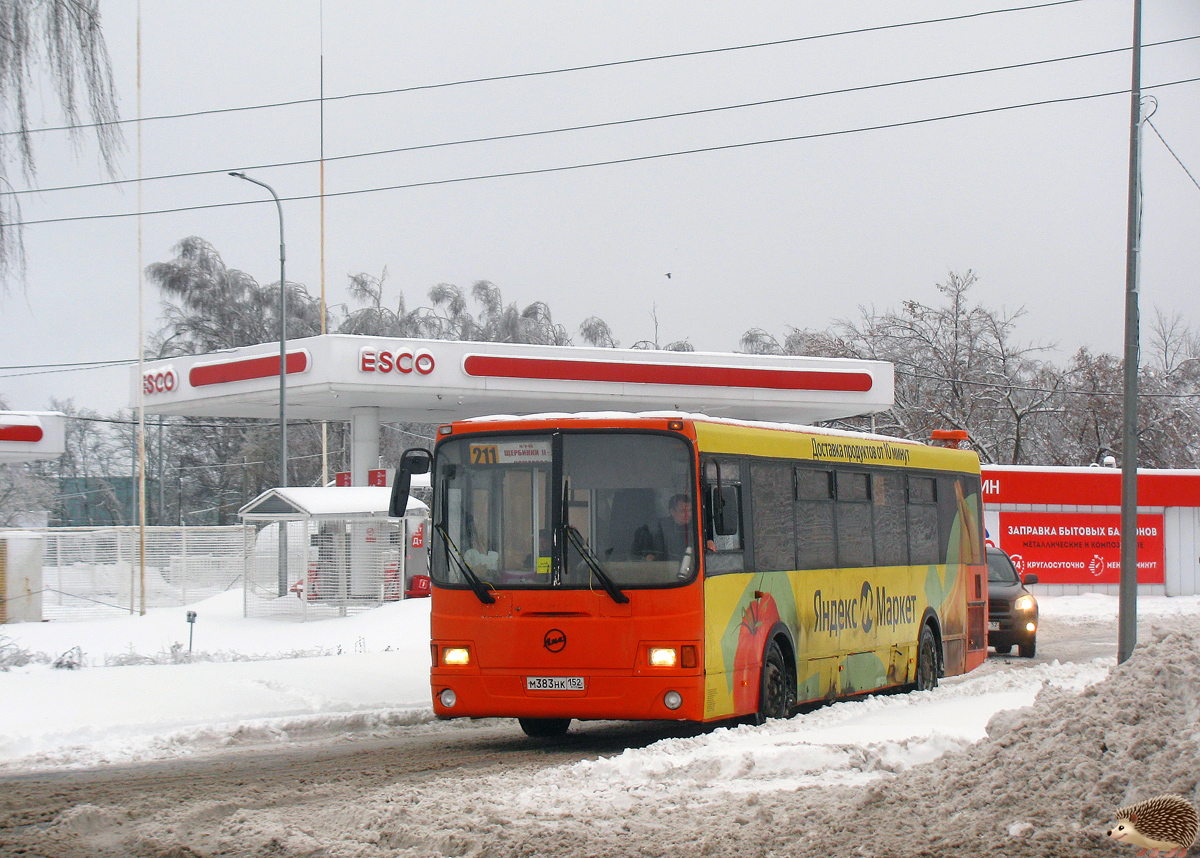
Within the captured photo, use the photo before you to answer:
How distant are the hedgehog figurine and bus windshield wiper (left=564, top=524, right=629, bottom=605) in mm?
5699

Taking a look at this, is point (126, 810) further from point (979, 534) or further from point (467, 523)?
point (979, 534)

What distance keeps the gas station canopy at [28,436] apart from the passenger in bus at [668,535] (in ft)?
101

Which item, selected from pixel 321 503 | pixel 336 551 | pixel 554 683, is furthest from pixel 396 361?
pixel 554 683

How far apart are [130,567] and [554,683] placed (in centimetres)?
2446

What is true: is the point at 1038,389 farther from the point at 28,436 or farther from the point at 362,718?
the point at 362,718

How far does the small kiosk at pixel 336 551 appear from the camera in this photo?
29109mm

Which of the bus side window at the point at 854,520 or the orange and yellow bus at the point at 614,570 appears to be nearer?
the orange and yellow bus at the point at 614,570

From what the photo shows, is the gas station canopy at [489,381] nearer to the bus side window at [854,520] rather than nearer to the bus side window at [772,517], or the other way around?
the bus side window at [854,520]

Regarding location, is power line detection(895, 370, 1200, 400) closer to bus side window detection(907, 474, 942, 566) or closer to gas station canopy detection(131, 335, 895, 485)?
gas station canopy detection(131, 335, 895, 485)

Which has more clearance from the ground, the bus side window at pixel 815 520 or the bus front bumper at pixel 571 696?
the bus side window at pixel 815 520

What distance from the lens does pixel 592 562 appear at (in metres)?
10.4

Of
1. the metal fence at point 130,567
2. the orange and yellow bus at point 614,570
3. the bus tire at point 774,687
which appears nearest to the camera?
the orange and yellow bus at point 614,570

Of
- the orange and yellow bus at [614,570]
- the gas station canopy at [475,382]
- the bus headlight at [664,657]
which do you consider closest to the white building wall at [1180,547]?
the gas station canopy at [475,382]

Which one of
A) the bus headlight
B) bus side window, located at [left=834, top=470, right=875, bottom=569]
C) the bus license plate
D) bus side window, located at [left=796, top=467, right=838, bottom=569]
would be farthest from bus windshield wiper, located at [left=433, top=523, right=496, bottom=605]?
bus side window, located at [left=834, top=470, right=875, bottom=569]
